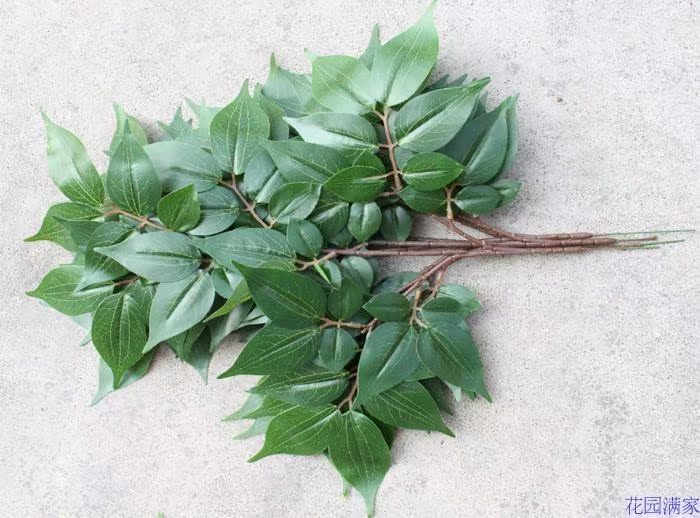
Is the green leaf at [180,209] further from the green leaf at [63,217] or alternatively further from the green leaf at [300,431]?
the green leaf at [300,431]

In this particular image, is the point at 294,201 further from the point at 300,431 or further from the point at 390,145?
the point at 300,431

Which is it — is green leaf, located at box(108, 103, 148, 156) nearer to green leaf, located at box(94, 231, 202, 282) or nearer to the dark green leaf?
green leaf, located at box(94, 231, 202, 282)

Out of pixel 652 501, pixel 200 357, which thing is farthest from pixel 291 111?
pixel 652 501

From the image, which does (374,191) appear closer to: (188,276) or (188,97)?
(188,276)

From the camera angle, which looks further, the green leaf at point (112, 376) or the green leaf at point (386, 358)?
the green leaf at point (112, 376)

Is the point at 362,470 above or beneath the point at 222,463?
above

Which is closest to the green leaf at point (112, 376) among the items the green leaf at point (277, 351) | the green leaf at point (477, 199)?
the green leaf at point (277, 351)

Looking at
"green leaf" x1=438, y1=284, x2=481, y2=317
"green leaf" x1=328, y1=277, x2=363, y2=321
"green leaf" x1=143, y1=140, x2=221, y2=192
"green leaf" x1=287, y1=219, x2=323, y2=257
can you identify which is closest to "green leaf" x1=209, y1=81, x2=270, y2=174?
"green leaf" x1=143, y1=140, x2=221, y2=192

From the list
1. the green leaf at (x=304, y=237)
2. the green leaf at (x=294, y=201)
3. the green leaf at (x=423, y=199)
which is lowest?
the green leaf at (x=304, y=237)
